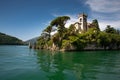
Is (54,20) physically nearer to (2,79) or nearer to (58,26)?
(58,26)

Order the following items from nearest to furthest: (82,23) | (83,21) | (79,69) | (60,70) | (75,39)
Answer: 1. (60,70)
2. (79,69)
3. (75,39)
4. (82,23)
5. (83,21)

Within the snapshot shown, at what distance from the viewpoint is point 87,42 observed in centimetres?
8294

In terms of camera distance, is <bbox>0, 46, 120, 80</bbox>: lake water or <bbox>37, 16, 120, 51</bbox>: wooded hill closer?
<bbox>0, 46, 120, 80</bbox>: lake water

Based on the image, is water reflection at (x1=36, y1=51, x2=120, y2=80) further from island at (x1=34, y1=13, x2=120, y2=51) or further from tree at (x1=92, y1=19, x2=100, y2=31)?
tree at (x1=92, y1=19, x2=100, y2=31)

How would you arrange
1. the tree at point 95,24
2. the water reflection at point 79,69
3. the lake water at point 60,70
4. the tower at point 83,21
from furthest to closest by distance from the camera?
the tree at point 95,24, the tower at point 83,21, the water reflection at point 79,69, the lake water at point 60,70

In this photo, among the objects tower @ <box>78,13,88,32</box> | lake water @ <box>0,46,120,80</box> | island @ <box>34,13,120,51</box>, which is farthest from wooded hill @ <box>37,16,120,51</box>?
lake water @ <box>0,46,120,80</box>

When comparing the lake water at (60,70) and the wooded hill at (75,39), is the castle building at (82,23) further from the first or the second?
the lake water at (60,70)

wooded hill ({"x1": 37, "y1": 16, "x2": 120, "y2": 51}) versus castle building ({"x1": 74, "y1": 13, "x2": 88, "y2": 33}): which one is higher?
castle building ({"x1": 74, "y1": 13, "x2": 88, "y2": 33})

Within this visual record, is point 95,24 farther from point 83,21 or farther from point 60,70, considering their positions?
point 60,70

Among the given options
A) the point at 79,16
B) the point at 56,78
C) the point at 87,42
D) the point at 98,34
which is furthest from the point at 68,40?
the point at 56,78

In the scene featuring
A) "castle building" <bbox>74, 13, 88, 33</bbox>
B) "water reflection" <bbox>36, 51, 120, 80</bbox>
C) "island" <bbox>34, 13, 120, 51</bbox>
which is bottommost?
"water reflection" <bbox>36, 51, 120, 80</bbox>

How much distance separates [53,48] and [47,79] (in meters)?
70.7

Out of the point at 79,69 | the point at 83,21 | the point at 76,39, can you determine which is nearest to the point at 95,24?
the point at 83,21

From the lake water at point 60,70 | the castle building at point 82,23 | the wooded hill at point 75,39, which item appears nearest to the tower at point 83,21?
the castle building at point 82,23
